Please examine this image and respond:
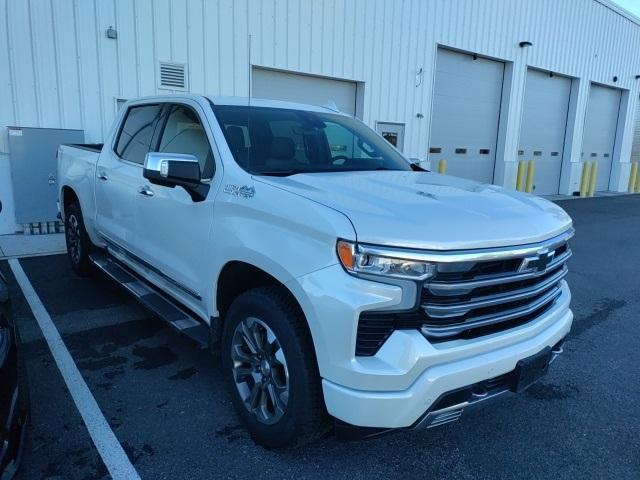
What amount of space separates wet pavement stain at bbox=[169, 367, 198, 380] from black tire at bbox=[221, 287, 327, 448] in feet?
3.05

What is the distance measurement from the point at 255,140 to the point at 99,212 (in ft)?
7.34

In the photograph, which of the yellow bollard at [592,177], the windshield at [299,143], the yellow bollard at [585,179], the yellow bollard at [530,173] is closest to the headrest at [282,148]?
the windshield at [299,143]

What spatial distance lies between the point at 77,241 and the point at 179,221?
2909 millimetres

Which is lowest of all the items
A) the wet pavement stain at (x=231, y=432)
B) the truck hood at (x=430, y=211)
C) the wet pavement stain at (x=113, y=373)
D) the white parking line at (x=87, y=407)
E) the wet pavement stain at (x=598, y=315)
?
the wet pavement stain at (x=598, y=315)

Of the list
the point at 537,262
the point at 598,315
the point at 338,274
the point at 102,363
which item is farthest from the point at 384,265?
the point at 598,315

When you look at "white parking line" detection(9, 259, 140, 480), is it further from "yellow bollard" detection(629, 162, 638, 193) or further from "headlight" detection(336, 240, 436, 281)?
"yellow bollard" detection(629, 162, 638, 193)

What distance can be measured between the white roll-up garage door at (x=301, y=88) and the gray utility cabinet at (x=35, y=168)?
3503mm

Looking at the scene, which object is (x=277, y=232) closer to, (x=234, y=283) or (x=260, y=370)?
(x=234, y=283)

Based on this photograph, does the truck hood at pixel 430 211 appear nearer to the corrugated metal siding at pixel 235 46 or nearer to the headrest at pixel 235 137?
the headrest at pixel 235 137

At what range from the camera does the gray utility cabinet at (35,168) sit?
24.3 feet

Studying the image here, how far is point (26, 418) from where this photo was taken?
2.31m

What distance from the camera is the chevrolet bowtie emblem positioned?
2389 mm

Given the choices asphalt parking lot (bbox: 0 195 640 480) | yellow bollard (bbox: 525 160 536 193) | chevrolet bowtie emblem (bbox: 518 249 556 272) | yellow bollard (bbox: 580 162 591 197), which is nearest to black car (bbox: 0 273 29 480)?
asphalt parking lot (bbox: 0 195 640 480)

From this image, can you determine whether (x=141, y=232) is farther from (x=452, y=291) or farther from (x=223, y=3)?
(x=223, y=3)
